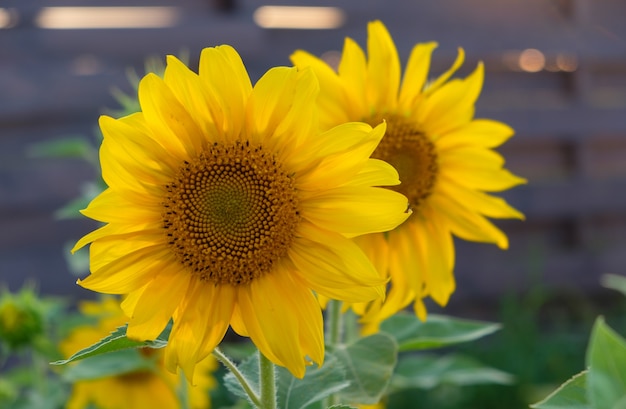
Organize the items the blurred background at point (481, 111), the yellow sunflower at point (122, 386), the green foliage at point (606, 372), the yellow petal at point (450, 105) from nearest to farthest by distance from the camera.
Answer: the green foliage at point (606, 372) → the yellow petal at point (450, 105) → the yellow sunflower at point (122, 386) → the blurred background at point (481, 111)

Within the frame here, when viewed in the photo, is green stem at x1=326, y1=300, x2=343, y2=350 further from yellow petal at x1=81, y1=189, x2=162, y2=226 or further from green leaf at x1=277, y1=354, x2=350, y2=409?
yellow petal at x1=81, y1=189, x2=162, y2=226

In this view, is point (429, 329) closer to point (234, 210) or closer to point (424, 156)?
point (424, 156)

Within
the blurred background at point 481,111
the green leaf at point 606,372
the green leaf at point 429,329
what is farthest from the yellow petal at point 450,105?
the blurred background at point 481,111

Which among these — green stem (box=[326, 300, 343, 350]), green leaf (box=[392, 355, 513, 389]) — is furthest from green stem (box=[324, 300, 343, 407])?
green leaf (box=[392, 355, 513, 389])

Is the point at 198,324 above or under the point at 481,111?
above

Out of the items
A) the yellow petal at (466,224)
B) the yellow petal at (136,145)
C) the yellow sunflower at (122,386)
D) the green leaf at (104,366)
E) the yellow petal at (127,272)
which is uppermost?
the yellow petal at (136,145)

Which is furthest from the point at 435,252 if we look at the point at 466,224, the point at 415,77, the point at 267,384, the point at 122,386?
the point at 122,386

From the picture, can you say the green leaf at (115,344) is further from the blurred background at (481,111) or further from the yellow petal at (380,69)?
the blurred background at (481,111)
